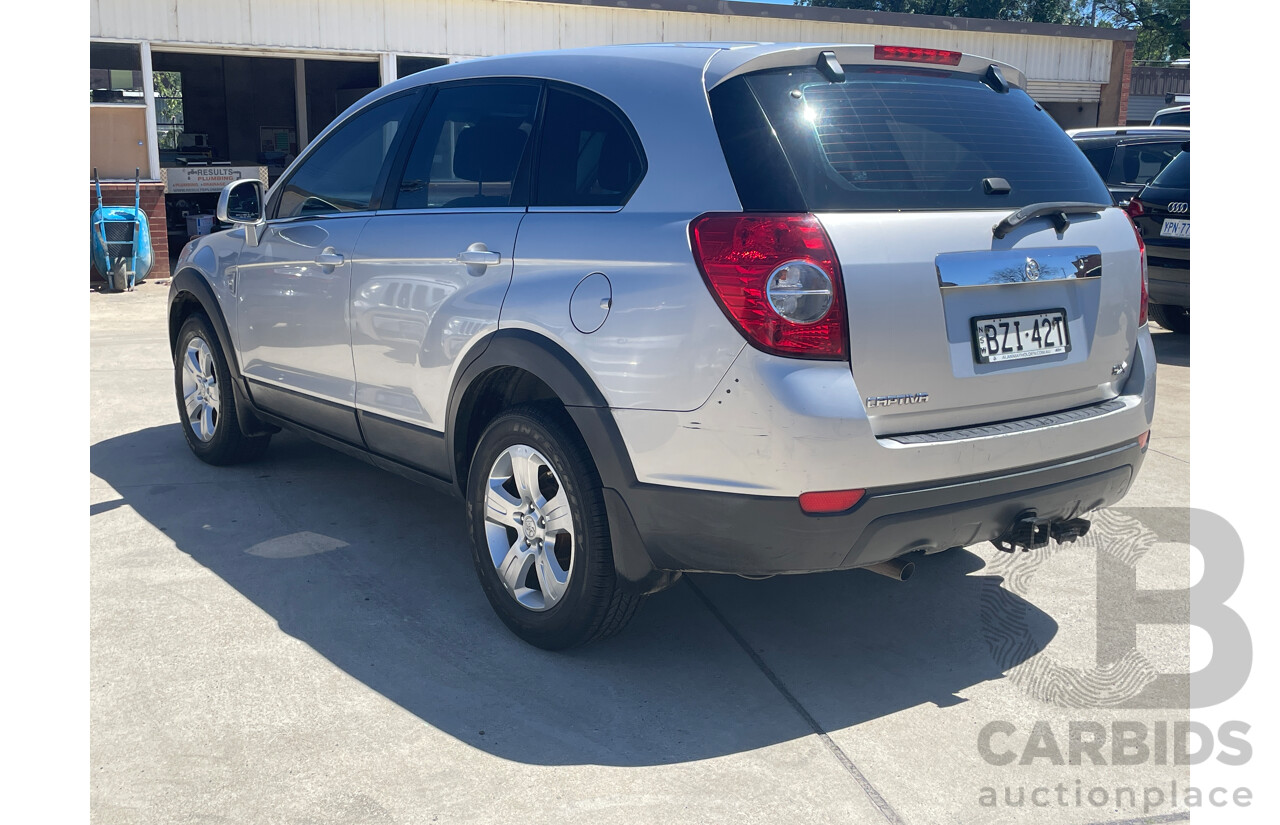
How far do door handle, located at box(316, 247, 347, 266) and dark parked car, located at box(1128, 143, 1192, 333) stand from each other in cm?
725

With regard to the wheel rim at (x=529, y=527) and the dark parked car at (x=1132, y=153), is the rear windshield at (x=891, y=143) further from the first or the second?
the dark parked car at (x=1132, y=153)

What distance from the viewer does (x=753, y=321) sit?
2.88m

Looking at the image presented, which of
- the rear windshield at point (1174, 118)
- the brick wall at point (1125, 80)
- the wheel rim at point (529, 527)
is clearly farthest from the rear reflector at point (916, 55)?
the brick wall at point (1125, 80)

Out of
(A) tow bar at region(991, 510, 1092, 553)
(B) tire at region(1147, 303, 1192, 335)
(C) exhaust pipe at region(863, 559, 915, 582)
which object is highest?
(B) tire at region(1147, 303, 1192, 335)

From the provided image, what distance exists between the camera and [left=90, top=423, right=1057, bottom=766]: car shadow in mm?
3182

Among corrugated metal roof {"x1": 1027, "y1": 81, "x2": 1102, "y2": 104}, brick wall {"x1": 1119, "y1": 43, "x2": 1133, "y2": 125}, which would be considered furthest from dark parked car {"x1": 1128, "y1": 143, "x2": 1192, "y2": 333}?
brick wall {"x1": 1119, "y1": 43, "x2": 1133, "y2": 125}

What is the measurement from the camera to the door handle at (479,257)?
3.62m

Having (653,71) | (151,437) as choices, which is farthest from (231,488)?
(653,71)

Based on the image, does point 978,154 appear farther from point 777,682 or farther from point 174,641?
point 174,641

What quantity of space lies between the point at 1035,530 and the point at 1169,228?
714 centimetres

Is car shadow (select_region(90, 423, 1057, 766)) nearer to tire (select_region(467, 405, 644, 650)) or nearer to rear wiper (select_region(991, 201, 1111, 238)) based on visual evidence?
tire (select_region(467, 405, 644, 650))

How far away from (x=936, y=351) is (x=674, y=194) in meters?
0.85

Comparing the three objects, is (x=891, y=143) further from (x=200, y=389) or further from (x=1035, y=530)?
(x=200, y=389)

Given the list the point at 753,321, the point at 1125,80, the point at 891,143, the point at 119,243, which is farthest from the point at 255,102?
the point at 753,321
